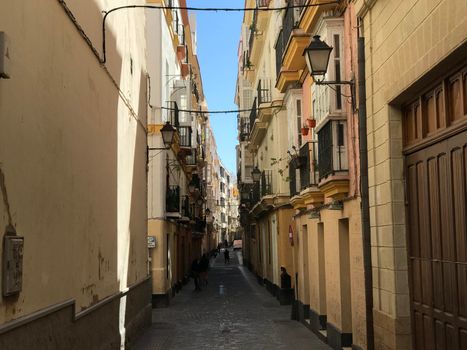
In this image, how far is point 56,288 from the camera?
7434 mm

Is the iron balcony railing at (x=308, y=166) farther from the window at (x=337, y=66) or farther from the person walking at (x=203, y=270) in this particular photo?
the person walking at (x=203, y=270)

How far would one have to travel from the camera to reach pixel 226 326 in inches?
651

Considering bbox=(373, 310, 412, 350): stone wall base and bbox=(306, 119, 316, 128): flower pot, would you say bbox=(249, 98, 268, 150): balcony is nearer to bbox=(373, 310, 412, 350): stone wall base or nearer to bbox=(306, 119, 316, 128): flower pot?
bbox=(306, 119, 316, 128): flower pot

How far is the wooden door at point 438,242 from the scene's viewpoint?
6.10 metres

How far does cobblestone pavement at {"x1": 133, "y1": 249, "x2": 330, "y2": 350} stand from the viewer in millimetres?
13422

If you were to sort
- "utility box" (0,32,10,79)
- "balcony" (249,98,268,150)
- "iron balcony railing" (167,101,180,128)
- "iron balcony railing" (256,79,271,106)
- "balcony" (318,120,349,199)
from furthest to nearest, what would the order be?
"balcony" (249,98,268,150) → "iron balcony railing" (256,79,271,106) → "iron balcony railing" (167,101,180,128) → "balcony" (318,120,349,199) → "utility box" (0,32,10,79)

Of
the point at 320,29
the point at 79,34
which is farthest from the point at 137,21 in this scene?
the point at 79,34

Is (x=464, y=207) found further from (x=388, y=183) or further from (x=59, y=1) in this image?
(x=59, y=1)

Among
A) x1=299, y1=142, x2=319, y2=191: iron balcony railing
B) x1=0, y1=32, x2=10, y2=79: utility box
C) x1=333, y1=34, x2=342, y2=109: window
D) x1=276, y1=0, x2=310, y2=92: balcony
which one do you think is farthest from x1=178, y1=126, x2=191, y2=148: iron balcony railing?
x1=0, y1=32, x2=10, y2=79: utility box

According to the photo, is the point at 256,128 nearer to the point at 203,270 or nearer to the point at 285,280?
the point at 203,270

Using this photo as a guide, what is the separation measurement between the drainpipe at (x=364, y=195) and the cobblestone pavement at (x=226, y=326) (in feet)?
12.6

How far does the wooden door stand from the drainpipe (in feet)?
4.19

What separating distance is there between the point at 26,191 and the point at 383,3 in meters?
4.80

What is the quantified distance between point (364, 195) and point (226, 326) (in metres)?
8.54
